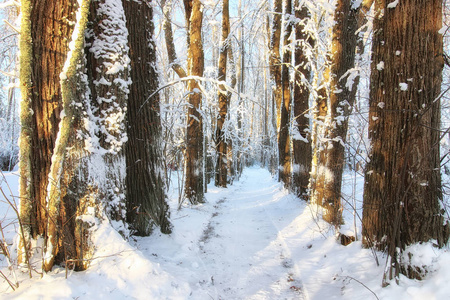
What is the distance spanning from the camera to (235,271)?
149 inches

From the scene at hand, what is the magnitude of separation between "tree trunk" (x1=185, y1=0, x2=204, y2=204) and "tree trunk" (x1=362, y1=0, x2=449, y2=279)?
19.1ft

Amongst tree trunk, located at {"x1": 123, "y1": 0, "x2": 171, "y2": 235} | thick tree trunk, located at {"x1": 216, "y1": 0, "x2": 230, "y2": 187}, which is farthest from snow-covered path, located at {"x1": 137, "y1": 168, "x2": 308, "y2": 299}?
thick tree trunk, located at {"x1": 216, "y1": 0, "x2": 230, "y2": 187}

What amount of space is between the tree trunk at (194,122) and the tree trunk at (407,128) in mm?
5827

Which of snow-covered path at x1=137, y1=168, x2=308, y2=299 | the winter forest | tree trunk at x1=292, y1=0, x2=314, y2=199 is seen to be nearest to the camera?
the winter forest

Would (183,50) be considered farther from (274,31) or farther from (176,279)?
(176,279)

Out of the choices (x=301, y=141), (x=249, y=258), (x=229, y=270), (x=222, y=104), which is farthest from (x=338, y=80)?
(x=222, y=104)

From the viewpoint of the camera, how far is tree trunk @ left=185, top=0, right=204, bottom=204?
8.26 m

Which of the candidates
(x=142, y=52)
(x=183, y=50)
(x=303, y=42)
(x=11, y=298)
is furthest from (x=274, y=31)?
(x=11, y=298)

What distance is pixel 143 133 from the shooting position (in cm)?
432

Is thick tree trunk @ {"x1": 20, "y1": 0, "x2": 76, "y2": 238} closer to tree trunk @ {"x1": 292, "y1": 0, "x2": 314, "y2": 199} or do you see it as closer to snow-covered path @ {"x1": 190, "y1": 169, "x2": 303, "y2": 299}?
snow-covered path @ {"x1": 190, "y1": 169, "x2": 303, "y2": 299}

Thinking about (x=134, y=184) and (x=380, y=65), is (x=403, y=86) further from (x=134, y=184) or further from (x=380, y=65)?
(x=134, y=184)

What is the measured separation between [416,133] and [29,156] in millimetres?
3926

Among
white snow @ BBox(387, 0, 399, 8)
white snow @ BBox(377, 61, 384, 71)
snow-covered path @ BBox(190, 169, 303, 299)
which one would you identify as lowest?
snow-covered path @ BBox(190, 169, 303, 299)

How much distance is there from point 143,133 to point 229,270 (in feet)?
8.08
